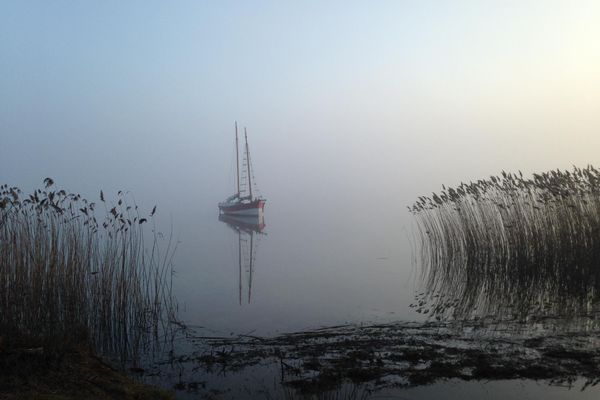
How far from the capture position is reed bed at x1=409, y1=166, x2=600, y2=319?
8.36 meters

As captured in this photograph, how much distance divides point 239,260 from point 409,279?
6.48 m

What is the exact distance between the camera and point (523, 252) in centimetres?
1052

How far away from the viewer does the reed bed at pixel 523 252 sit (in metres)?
8.36

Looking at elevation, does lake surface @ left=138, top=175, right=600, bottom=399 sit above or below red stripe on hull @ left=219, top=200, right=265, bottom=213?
below

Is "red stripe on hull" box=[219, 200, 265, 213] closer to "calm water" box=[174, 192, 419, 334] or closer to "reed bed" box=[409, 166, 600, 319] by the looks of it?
"calm water" box=[174, 192, 419, 334]

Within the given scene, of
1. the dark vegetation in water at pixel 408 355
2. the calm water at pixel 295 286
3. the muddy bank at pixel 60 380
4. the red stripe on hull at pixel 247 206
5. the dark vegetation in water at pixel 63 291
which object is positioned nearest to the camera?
the muddy bank at pixel 60 380

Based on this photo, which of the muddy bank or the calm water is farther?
the calm water

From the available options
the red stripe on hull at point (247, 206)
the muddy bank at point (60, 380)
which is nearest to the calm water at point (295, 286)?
the muddy bank at point (60, 380)

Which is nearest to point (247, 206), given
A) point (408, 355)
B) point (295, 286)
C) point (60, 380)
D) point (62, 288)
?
point (295, 286)

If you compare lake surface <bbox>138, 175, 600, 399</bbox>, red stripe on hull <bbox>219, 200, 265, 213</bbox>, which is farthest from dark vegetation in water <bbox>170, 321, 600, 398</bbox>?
red stripe on hull <bbox>219, 200, 265, 213</bbox>

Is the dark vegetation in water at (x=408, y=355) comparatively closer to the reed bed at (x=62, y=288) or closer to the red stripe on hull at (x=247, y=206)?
the reed bed at (x=62, y=288)

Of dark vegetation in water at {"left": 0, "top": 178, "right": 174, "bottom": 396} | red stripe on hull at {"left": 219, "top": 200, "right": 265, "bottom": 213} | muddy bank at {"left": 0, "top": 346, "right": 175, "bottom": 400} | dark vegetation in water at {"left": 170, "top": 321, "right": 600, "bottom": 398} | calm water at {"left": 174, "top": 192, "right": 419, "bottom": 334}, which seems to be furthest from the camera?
red stripe on hull at {"left": 219, "top": 200, "right": 265, "bottom": 213}

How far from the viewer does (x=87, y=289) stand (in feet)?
22.1

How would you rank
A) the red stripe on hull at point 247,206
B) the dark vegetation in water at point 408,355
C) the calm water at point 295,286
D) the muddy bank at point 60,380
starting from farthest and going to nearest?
1. the red stripe on hull at point 247,206
2. the calm water at point 295,286
3. the dark vegetation in water at point 408,355
4. the muddy bank at point 60,380
